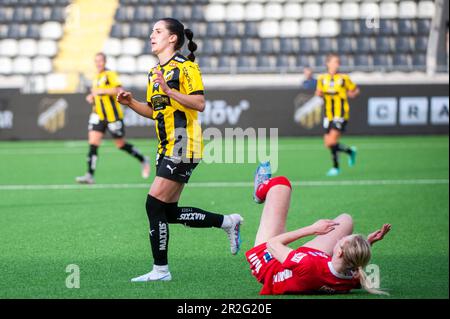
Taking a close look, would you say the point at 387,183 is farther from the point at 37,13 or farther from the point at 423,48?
the point at 37,13

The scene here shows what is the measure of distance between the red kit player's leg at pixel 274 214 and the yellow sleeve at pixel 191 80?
99 centimetres

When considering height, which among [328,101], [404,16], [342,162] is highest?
[404,16]

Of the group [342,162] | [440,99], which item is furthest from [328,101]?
[440,99]

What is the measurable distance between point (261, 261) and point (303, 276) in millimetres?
423

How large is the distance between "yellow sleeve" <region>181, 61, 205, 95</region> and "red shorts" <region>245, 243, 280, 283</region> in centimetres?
135

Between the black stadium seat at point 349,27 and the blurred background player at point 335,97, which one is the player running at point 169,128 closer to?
the blurred background player at point 335,97

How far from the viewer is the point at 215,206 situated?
1284 centimetres

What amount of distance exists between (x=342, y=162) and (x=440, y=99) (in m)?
7.53

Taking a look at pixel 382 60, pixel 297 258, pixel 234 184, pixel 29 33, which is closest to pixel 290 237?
pixel 297 258

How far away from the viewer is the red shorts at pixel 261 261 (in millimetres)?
6859

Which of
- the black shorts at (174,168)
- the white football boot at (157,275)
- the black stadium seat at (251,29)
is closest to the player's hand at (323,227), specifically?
the black shorts at (174,168)

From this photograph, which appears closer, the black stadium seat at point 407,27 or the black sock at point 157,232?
the black sock at point 157,232

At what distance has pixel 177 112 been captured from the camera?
751 centimetres

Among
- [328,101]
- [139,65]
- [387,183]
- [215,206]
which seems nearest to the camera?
[215,206]
